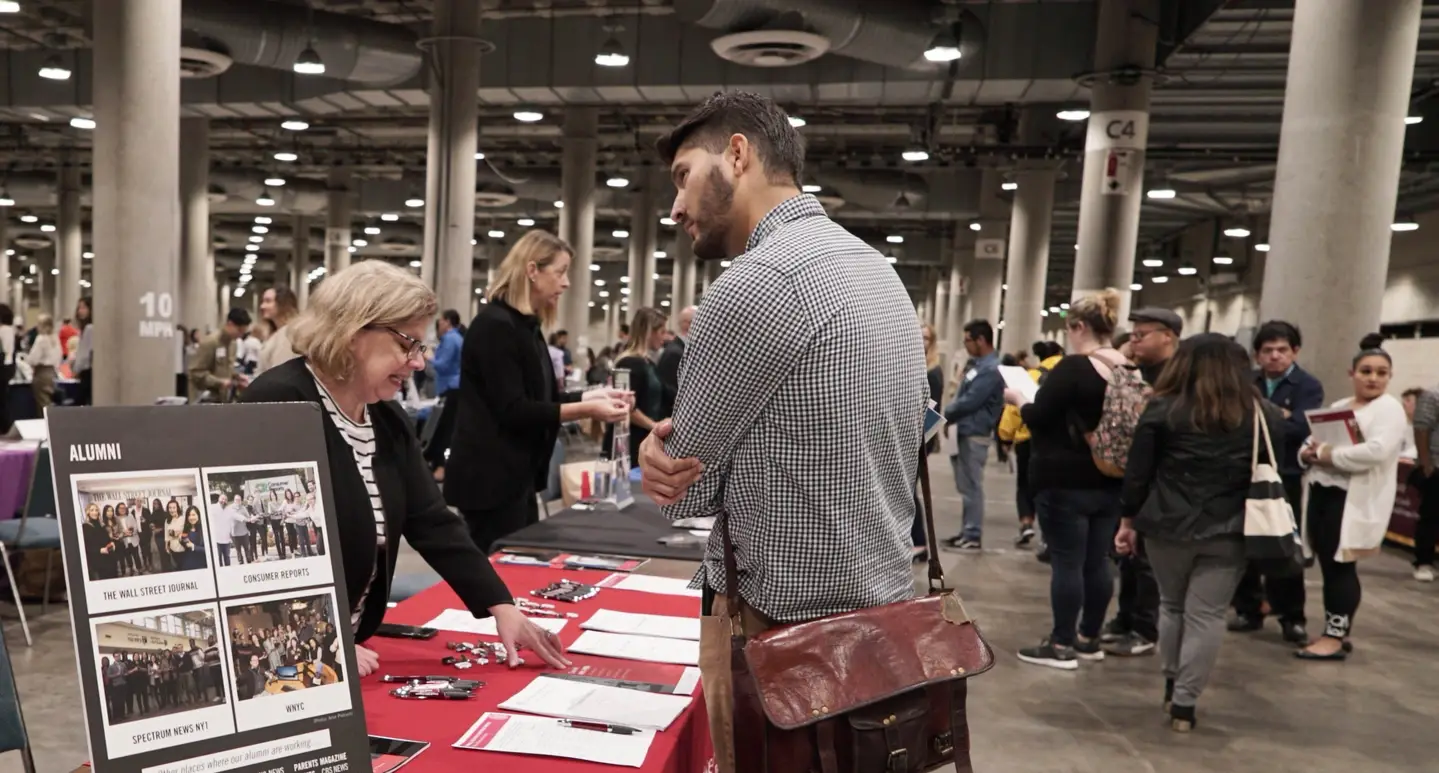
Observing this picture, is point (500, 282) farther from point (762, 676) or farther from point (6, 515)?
point (6, 515)

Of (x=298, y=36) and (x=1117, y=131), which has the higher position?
(x=298, y=36)

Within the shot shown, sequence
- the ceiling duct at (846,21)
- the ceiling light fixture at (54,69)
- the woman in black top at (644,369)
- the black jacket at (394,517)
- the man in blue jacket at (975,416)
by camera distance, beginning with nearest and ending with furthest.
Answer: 1. the black jacket at (394,517)
2. the woman in black top at (644,369)
3. the man in blue jacket at (975,416)
4. the ceiling duct at (846,21)
5. the ceiling light fixture at (54,69)

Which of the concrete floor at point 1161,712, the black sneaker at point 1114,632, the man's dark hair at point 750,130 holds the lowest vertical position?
the concrete floor at point 1161,712

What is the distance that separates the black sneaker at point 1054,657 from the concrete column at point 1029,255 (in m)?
11.3

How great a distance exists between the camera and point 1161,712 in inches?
173

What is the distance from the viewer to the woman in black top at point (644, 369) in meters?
6.81

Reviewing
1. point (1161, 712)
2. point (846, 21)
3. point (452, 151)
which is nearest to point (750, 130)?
point (1161, 712)

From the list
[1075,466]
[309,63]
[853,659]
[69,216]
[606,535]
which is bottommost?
[606,535]

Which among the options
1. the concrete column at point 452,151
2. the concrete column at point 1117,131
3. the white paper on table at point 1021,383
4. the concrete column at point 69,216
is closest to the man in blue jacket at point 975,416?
→ the white paper on table at point 1021,383

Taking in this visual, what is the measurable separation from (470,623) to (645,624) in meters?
0.37

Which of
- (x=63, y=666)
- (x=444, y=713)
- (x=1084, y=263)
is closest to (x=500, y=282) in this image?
(x=444, y=713)

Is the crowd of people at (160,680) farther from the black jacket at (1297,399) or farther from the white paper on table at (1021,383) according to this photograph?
the black jacket at (1297,399)

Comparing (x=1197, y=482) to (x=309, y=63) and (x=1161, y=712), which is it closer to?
(x=1161, y=712)

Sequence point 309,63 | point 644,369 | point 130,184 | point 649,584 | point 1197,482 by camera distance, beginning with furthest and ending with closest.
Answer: point 309,63, point 130,184, point 644,369, point 1197,482, point 649,584
